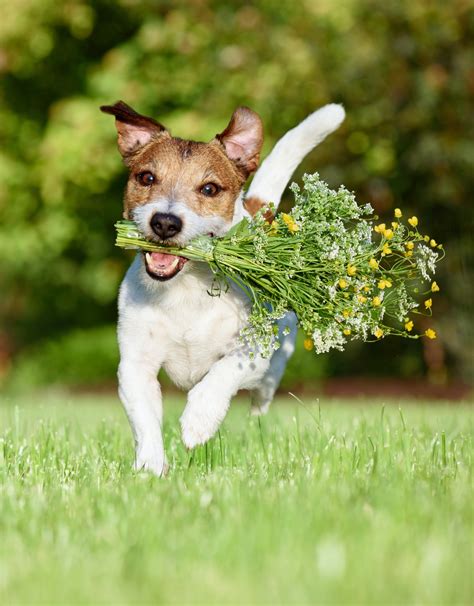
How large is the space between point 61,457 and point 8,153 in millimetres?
12126

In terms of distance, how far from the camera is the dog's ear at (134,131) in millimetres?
5089

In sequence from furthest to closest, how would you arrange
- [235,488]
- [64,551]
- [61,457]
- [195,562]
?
[61,457] → [235,488] → [64,551] → [195,562]

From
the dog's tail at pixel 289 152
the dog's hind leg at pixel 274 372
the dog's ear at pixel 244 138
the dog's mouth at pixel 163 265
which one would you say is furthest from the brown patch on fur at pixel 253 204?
the dog's mouth at pixel 163 265

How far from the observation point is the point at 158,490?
3.64 m

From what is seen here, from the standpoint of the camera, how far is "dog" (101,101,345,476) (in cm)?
438

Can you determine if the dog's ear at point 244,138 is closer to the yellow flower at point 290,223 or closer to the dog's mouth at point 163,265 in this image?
the yellow flower at point 290,223

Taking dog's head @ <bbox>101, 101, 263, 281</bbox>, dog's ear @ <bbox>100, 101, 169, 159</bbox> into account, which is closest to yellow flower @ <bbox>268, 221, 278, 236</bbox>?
dog's head @ <bbox>101, 101, 263, 281</bbox>

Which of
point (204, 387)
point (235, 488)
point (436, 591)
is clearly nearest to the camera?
point (436, 591)

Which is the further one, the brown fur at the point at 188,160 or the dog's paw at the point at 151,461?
the brown fur at the point at 188,160

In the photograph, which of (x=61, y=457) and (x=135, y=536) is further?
(x=61, y=457)

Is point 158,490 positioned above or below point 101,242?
below

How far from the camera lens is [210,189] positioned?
4.76 metres

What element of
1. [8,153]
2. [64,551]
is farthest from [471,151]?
[64,551]

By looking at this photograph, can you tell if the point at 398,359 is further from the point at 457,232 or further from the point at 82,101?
the point at 82,101
